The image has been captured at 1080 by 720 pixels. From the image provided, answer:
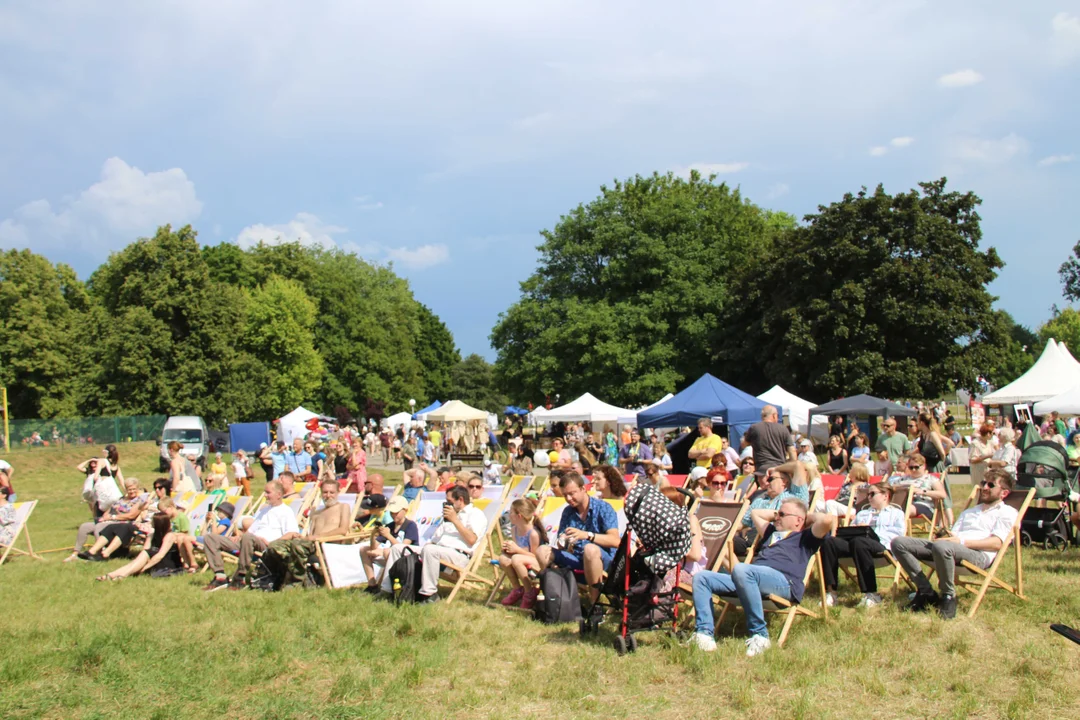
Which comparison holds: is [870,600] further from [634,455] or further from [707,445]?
[634,455]

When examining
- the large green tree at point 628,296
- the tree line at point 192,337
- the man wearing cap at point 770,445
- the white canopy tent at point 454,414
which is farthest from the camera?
the tree line at point 192,337

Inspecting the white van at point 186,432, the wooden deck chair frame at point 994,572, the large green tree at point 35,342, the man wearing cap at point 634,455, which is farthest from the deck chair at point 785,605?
the large green tree at point 35,342

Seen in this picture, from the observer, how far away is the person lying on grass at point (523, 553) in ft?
22.4

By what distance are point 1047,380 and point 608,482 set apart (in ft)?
67.8

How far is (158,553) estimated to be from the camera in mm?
9094

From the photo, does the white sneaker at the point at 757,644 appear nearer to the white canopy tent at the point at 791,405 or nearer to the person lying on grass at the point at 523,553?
the person lying on grass at the point at 523,553

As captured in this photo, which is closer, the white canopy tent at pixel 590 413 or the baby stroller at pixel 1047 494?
the baby stroller at pixel 1047 494

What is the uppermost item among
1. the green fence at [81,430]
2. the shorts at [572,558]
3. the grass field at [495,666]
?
the green fence at [81,430]

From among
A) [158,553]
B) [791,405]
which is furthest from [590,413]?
[158,553]

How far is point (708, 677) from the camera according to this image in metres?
4.78

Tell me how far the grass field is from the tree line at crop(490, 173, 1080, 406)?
22969mm

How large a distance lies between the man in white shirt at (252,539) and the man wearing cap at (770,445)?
5.23 m

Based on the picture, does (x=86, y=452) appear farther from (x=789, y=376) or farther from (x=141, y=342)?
(x=789, y=376)

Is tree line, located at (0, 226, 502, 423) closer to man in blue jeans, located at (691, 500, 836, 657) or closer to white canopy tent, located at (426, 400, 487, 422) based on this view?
white canopy tent, located at (426, 400, 487, 422)
